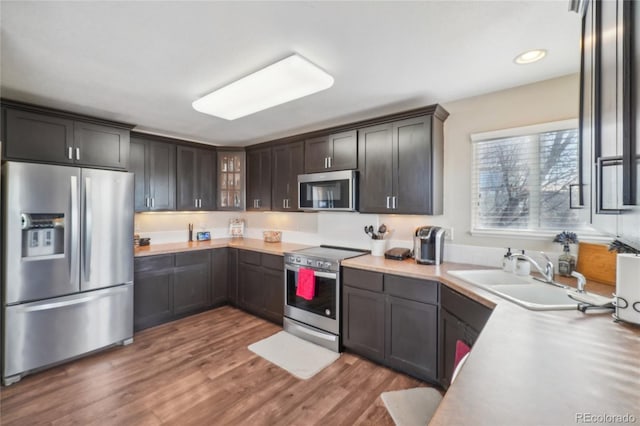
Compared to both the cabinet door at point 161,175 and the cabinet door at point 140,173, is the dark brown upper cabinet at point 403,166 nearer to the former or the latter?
the cabinet door at point 161,175

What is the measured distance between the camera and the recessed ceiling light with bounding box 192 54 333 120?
73.5 inches

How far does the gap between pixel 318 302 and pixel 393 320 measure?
84 centimetres

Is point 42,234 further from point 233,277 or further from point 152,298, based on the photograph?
point 233,277

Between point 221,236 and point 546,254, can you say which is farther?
point 221,236

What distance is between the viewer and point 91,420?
1.90 meters

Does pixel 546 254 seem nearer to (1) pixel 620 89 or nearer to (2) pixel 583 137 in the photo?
(2) pixel 583 137

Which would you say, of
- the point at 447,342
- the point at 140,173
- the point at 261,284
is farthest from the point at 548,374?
the point at 140,173

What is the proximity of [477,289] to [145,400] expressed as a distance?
8.26 feet

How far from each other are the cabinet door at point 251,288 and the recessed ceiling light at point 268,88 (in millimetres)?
2064

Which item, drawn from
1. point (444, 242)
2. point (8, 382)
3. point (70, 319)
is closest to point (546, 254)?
point (444, 242)

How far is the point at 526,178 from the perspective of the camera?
7.85 feet

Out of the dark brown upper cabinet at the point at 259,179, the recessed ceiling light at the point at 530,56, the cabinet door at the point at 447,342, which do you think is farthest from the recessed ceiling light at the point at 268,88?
the cabinet door at the point at 447,342

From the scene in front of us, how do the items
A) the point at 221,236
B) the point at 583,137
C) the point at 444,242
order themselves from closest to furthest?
the point at 583,137
the point at 444,242
the point at 221,236

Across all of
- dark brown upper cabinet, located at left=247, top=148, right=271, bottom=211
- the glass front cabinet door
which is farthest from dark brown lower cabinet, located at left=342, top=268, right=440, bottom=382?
the glass front cabinet door
